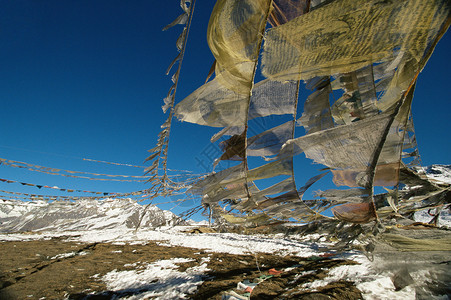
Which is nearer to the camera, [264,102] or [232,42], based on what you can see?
[232,42]

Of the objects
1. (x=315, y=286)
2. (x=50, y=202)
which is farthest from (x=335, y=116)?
(x=50, y=202)

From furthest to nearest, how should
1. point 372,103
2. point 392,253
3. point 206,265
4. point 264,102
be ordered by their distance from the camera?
point 206,265, point 392,253, point 264,102, point 372,103

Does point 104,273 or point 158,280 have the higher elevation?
point 104,273

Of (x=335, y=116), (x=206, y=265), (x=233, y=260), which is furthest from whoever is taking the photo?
(x=233, y=260)

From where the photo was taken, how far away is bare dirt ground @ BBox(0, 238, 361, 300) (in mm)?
2850

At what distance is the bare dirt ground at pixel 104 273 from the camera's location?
9.35 ft

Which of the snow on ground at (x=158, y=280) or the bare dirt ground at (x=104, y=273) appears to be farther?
the snow on ground at (x=158, y=280)

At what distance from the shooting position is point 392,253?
3.27 m

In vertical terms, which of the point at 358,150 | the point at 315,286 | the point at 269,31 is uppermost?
the point at 269,31

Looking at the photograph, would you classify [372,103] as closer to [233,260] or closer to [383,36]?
[383,36]

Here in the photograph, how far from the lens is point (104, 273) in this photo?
4070mm

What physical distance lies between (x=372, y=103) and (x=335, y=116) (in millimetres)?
1026

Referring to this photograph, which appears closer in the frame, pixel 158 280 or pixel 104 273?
pixel 158 280

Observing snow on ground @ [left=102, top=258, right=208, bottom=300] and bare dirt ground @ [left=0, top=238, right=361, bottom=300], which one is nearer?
bare dirt ground @ [left=0, top=238, right=361, bottom=300]
